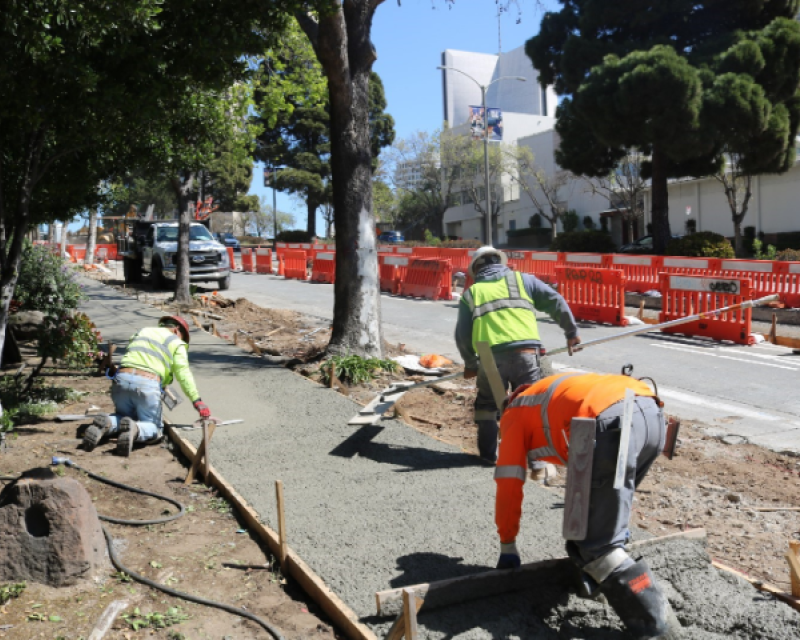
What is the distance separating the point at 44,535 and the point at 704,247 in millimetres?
22783

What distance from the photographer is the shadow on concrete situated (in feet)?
21.1

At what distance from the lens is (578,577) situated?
4133mm

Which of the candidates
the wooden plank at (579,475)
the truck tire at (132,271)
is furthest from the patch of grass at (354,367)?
the truck tire at (132,271)

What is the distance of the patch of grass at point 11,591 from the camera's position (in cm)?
422

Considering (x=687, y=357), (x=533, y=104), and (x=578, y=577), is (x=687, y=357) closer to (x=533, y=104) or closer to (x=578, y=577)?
(x=578, y=577)

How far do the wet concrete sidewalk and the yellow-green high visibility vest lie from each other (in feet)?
3.55

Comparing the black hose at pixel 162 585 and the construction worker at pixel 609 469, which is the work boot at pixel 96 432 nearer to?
the black hose at pixel 162 585

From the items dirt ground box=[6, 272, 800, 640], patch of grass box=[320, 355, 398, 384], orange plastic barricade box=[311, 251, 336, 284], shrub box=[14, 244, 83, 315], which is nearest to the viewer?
dirt ground box=[6, 272, 800, 640]

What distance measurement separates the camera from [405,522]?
520cm

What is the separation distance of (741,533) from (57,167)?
303 inches

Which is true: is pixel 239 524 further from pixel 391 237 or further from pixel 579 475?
pixel 391 237

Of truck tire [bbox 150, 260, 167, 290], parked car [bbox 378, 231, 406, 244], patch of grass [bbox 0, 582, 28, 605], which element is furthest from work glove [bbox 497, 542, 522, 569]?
parked car [bbox 378, 231, 406, 244]

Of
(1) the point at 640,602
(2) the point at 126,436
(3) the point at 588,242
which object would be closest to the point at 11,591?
(2) the point at 126,436

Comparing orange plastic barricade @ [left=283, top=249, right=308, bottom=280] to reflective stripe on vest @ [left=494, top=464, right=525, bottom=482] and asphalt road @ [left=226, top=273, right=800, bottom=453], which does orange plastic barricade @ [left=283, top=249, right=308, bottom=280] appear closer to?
asphalt road @ [left=226, top=273, right=800, bottom=453]
